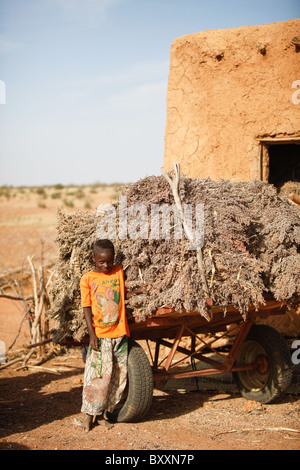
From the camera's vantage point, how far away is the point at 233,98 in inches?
256

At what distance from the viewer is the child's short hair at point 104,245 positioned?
3.92 metres

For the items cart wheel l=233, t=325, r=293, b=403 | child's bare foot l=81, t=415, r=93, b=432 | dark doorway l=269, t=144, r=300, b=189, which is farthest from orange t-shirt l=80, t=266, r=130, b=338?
dark doorway l=269, t=144, r=300, b=189

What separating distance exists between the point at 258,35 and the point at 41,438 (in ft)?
18.2

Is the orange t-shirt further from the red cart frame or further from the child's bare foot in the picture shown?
the child's bare foot

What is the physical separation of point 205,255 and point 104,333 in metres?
1.11

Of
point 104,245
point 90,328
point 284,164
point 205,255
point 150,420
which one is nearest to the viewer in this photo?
point 205,255

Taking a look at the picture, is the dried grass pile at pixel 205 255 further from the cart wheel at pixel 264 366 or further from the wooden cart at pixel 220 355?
the cart wheel at pixel 264 366

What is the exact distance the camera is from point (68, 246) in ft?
14.6

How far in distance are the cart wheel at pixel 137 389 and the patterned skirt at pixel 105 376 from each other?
0.25 ft

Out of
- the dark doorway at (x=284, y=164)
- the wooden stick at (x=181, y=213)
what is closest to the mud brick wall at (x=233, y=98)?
the dark doorway at (x=284, y=164)

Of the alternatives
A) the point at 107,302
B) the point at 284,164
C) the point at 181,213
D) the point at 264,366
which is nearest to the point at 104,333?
the point at 107,302

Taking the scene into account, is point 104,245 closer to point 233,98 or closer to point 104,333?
point 104,333

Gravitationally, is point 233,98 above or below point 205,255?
above
